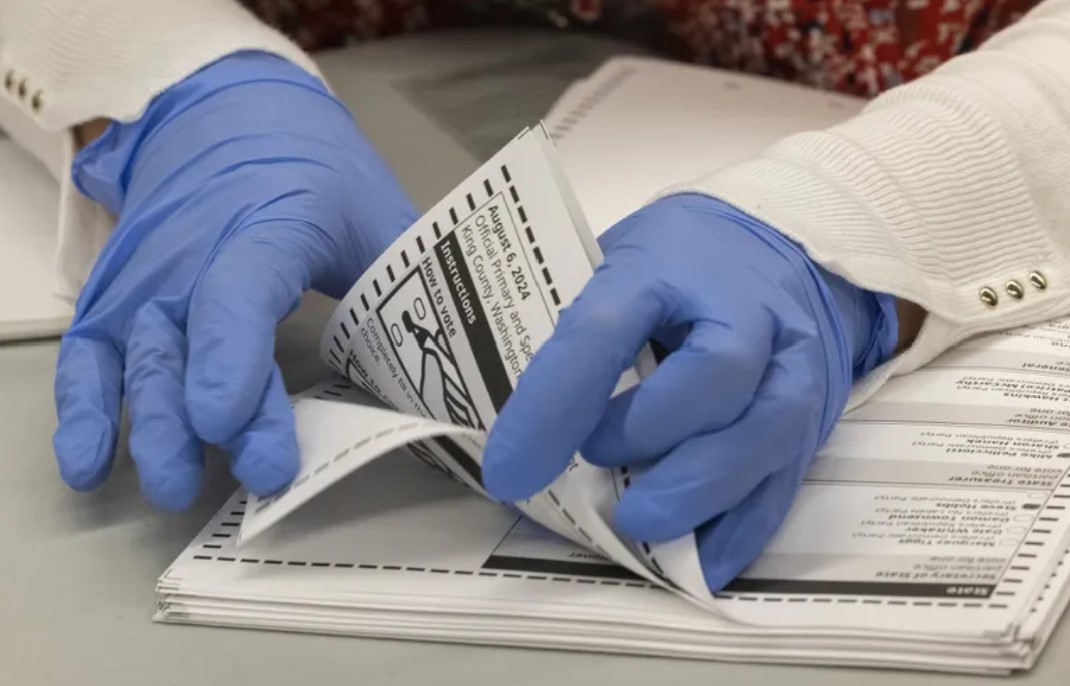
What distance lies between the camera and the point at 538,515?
0.50m

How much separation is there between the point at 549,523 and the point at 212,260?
8.3 inches

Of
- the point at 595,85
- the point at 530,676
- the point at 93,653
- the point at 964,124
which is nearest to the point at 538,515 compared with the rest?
the point at 530,676

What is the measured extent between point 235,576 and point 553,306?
16 centimetres

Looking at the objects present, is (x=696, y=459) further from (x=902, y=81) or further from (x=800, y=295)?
(x=902, y=81)

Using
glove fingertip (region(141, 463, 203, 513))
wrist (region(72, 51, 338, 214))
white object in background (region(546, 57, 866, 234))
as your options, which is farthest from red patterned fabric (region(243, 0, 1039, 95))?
glove fingertip (region(141, 463, 203, 513))

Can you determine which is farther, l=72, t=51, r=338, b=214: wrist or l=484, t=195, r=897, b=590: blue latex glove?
l=72, t=51, r=338, b=214: wrist

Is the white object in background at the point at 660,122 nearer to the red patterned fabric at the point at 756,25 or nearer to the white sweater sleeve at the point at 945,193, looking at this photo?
the red patterned fabric at the point at 756,25

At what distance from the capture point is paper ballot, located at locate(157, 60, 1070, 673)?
17.8 inches

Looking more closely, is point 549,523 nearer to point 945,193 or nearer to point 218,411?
point 218,411

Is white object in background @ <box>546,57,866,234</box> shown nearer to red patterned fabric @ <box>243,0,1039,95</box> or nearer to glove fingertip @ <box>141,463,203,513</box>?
red patterned fabric @ <box>243,0,1039,95</box>

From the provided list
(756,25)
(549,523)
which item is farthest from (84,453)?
(756,25)

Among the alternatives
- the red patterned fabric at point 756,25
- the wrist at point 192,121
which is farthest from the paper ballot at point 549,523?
the red patterned fabric at point 756,25

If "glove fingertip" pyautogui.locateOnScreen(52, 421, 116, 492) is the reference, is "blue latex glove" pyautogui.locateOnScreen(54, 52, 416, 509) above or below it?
above

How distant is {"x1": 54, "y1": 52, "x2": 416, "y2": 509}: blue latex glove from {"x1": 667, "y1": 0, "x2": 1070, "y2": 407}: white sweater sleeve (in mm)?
180
